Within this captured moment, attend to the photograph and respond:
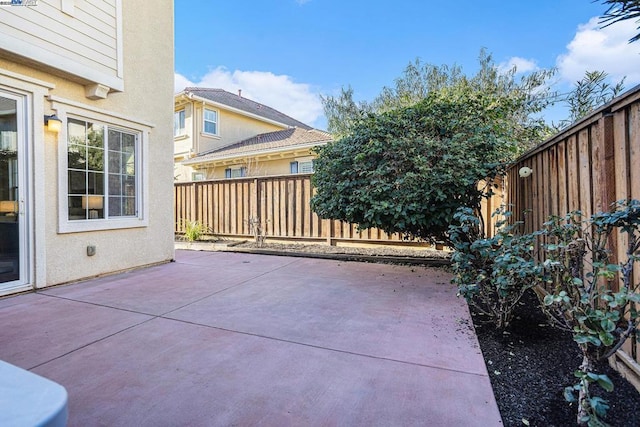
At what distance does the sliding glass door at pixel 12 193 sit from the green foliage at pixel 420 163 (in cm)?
415

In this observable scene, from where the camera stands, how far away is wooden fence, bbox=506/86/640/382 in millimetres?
2139

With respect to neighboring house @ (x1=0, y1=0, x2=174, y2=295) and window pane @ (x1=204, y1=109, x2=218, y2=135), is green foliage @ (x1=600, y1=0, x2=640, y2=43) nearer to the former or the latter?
neighboring house @ (x1=0, y1=0, x2=174, y2=295)

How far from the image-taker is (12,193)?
14.0 feet

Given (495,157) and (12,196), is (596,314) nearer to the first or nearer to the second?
(495,157)

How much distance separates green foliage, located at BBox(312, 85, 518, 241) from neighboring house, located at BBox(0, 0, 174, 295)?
343cm

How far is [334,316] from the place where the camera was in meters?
3.55

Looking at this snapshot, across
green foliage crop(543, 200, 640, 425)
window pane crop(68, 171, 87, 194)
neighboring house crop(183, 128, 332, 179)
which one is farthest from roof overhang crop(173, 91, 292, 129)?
green foliage crop(543, 200, 640, 425)

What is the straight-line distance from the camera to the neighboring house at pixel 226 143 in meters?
12.3

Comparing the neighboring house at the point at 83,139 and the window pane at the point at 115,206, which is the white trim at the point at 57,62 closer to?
the neighboring house at the point at 83,139

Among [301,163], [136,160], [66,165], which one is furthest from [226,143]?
[66,165]

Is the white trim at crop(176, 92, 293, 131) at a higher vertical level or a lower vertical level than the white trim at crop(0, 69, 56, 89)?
higher

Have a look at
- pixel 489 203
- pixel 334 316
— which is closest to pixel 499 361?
pixel 334 316

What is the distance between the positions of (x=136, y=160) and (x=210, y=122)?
9.47 m

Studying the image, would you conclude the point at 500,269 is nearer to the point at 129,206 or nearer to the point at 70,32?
the point at 129,206
